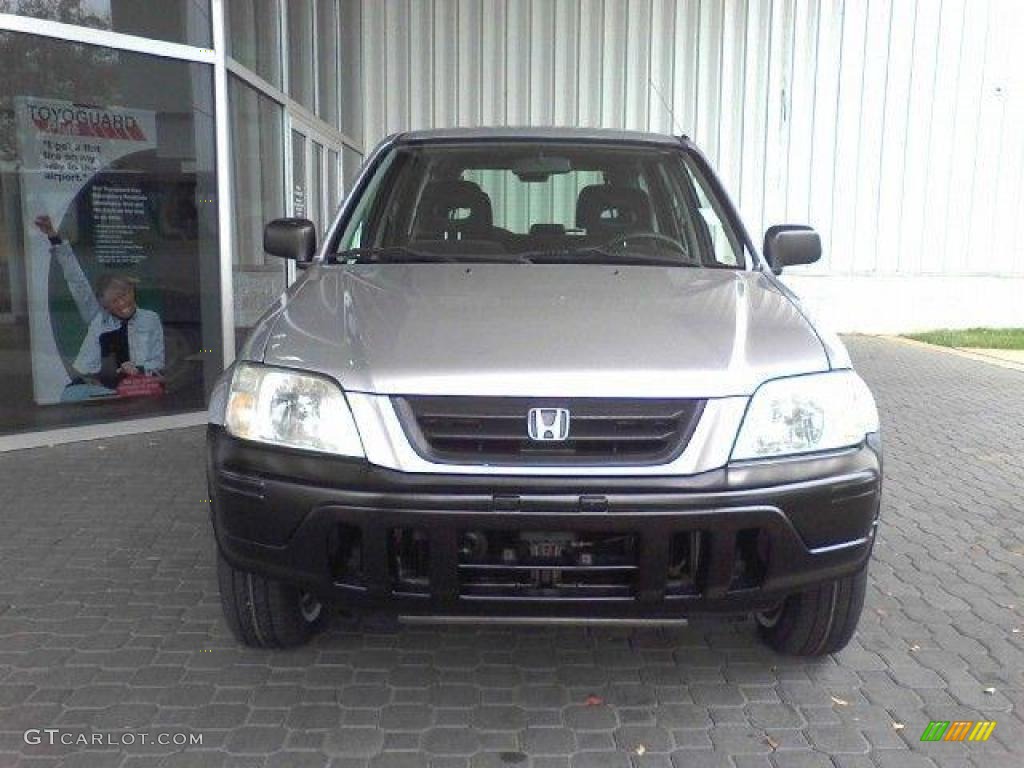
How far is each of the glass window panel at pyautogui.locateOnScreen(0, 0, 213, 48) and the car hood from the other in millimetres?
3858

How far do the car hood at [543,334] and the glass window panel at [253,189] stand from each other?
13.6 ft

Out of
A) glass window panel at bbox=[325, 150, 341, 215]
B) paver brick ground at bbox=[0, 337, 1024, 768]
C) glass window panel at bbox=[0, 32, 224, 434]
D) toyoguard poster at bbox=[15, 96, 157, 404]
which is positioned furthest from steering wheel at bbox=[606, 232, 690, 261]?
glass window panel at bbox=[325, 150, 341, 215]

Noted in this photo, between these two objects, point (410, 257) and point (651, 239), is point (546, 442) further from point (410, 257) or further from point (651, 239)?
point (651, 239)

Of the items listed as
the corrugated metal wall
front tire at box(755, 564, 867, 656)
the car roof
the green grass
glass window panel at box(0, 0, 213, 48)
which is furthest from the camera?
the corrugated metal wall

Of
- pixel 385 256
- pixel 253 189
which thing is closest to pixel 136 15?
pixel 253 189

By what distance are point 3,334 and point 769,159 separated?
9.64 metres

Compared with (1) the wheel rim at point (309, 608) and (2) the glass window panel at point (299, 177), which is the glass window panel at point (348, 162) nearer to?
(2) the glass window panel at point (299, 177)

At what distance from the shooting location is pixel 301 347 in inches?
105

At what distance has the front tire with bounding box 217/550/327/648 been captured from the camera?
291 cm

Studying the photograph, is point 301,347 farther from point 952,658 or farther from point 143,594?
point 952,658

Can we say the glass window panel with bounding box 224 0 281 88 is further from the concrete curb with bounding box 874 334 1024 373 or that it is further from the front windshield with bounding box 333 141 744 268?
the concrete curb with bounding box 874 334 1024 373

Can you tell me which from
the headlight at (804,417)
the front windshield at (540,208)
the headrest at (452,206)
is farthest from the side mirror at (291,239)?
the headlight at (804,417)

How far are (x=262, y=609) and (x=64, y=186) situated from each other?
4.33 m

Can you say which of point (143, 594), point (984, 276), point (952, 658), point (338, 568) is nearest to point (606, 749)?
point (338, 568)
